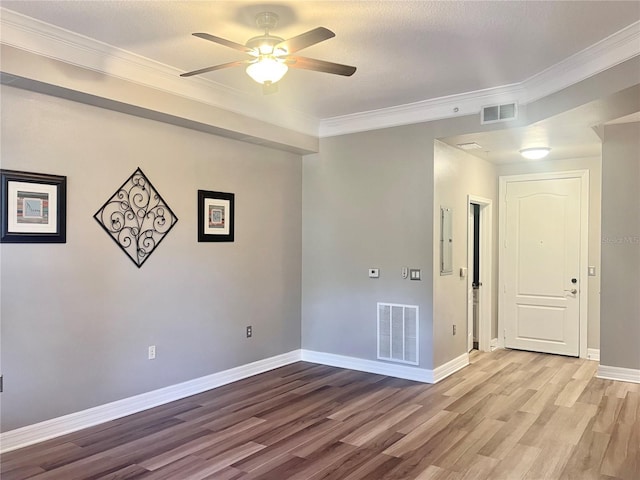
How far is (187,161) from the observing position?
4383 mm

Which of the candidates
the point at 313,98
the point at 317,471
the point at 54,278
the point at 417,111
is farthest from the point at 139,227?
the point at 417,111

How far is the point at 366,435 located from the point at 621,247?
3389mm

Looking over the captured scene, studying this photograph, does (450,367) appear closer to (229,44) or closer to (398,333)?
(398,333)

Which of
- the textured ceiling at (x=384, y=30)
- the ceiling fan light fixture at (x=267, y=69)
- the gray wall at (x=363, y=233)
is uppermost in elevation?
the textured ceiling at (x=384, y=30)

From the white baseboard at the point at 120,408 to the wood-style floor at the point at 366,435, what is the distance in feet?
0.27

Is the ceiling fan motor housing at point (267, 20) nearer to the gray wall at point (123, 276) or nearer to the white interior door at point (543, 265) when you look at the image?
the gray wall at point (123, 276)

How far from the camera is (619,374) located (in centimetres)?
493

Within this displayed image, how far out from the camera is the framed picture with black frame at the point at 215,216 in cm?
452

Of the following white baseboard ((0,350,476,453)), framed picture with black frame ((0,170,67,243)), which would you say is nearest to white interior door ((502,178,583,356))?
white baseboard ((0,350,476,453))

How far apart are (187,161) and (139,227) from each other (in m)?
0.80

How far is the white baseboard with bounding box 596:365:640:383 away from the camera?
4.85 meters

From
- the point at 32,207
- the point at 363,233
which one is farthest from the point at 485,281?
the point at 32,207

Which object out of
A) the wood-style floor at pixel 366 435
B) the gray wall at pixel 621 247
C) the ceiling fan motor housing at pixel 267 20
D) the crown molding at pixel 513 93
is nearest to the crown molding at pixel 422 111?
the crown molding at pixel 513 93

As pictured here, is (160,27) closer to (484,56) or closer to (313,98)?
(313,98)
